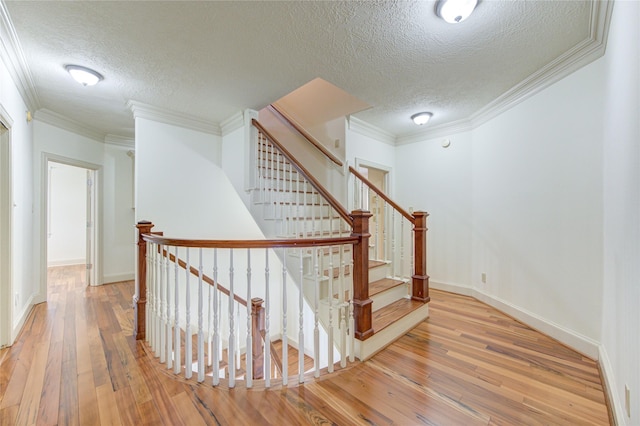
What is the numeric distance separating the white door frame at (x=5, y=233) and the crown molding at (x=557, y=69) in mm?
4426

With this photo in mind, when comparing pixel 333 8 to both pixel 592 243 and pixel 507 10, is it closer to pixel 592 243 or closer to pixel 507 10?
pixel 507 10

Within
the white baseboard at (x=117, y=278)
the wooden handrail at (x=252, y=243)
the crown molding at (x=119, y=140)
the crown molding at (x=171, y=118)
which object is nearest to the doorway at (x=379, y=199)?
A: the wooden handrail at (x=252, y=243)

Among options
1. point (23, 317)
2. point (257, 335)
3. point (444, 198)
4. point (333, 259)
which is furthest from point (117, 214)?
point (444, 198)

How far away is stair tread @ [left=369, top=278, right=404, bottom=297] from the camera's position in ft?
8.87

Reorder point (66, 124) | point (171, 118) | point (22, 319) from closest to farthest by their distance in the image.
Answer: point (22, 319)
point (171, 118)
point (66, 124)

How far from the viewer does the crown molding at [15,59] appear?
1.81m

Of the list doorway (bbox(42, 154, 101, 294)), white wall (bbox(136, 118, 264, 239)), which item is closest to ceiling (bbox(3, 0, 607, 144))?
white wall (bbox(136, 118, 264, 239))

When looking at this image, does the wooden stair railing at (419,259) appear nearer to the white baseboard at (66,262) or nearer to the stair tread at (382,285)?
the stair tread at (382,285)

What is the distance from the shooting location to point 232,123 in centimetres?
361

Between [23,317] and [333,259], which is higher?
[333,259]

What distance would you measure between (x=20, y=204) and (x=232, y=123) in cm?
232

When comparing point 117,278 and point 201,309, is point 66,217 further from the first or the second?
point 201,309

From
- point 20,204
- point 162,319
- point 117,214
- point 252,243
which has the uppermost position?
point 20,204

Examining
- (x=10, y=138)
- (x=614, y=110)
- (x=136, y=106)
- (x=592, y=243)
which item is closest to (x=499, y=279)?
(x=592, y=243)
